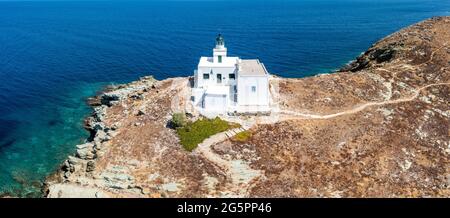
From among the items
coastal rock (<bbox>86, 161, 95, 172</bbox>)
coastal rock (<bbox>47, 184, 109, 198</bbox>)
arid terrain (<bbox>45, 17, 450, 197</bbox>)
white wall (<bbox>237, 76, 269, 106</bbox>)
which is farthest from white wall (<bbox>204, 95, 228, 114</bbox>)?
coastal rock (<bbox>47, 184, 109, 198</bbox>)

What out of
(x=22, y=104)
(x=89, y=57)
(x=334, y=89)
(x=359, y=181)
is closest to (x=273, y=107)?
(x=334, y=89)

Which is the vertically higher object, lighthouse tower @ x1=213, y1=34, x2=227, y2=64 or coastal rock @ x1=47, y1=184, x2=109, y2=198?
lighthouse tower @ x1=213, y1=34, x2=227, y2=64

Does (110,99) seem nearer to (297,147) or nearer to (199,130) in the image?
(199,130)

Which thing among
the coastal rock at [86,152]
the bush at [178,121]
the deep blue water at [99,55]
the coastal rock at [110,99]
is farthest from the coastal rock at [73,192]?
the coastal rock at [110,99]

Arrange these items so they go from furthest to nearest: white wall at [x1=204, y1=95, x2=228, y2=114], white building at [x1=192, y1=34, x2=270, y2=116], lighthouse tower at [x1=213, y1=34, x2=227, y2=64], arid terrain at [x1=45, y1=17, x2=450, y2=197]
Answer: lighthouse tower at [x1=213, y1=34, x2=227, y2=64] < white building at [x1=192, y1=34, x2=270, y2=116] < white wall at [x1=204, y1=95, x2=228, y2=114] < arid terrain at [x1=45, y1=17, x2=450, y2=197]

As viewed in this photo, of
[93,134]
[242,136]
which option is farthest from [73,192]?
[242,136]

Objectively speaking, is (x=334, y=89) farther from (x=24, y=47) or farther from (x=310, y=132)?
(x=24, y=47)

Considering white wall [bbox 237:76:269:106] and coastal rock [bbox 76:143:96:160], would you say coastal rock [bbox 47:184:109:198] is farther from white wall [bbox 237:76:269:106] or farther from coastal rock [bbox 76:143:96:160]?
white wall [bbox 237:76:269:106]

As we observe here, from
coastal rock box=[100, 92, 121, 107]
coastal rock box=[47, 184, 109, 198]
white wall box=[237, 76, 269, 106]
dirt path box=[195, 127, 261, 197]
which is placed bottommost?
coastal rock box=[47, 184, 109, 198]
